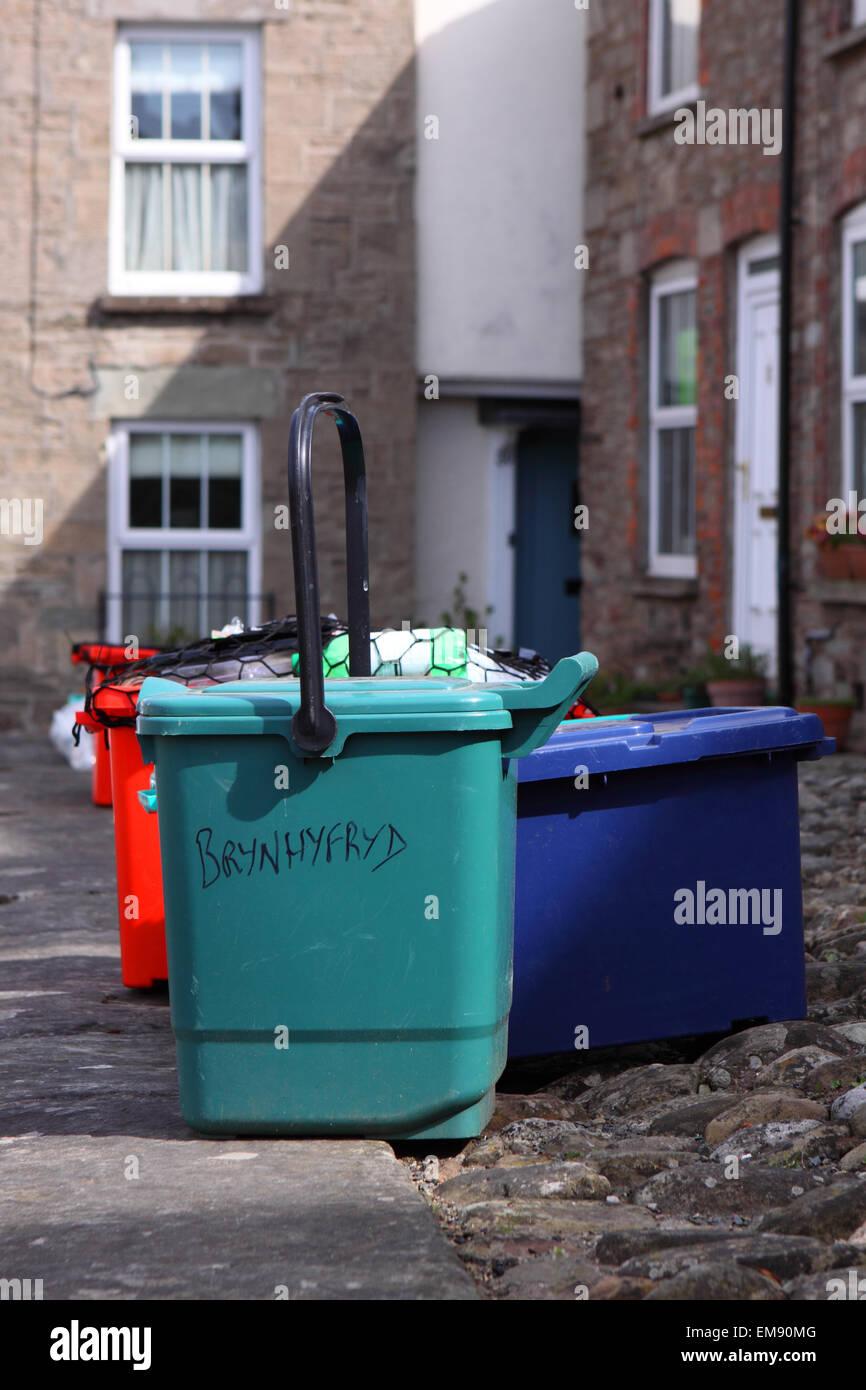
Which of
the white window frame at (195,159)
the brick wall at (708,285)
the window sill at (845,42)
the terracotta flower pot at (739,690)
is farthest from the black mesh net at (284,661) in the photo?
the white window frame at (195,159)

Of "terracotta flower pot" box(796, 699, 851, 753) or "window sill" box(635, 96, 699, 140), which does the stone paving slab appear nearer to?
"terracotta flower pot" box(796, 699, 851, 753)

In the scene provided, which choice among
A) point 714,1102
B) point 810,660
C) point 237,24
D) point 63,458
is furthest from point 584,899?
point 237,24

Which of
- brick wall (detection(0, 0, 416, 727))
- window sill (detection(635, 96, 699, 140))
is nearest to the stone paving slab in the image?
brick wall (detection(0, 0, 416, 727))

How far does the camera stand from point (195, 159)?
14273mm

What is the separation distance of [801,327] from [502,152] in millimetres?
4120

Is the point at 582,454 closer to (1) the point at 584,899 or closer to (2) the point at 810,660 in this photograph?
(2) the point at 810,660

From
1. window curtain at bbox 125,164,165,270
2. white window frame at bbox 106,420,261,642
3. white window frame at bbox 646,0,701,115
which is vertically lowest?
white window frame at bbox 106,420,261,642

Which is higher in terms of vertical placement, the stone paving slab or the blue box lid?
the blue box lid

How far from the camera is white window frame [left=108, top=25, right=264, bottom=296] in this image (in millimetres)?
14148

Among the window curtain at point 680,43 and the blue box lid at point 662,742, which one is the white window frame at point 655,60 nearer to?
the window curtain at point 680,43

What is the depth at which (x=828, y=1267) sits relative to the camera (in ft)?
9.78

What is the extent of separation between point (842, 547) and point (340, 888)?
304 inches

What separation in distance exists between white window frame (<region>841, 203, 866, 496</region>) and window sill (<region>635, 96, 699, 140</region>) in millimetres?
2219

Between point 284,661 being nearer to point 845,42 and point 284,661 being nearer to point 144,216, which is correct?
point 845,42
